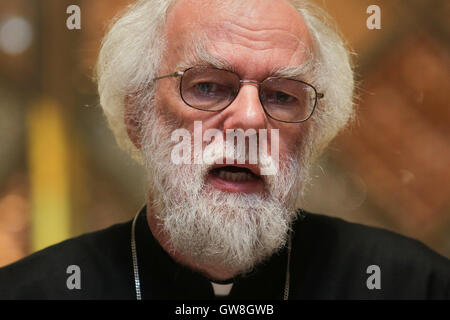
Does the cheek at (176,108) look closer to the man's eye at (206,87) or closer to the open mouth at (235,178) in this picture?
the man's eye at (206,87)

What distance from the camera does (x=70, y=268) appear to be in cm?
163

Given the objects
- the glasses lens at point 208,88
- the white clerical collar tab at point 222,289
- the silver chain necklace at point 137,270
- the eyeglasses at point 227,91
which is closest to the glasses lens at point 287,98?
the eyeglasses at point 227,91

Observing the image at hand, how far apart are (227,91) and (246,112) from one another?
0.12 metres

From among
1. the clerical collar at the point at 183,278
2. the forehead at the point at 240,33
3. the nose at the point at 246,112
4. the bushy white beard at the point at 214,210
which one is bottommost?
the clerical collar at the point at 183,278

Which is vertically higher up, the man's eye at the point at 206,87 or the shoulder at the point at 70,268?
the man's eye at the point at 206,87

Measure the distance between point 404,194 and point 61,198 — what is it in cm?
160

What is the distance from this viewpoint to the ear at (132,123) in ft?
5.59

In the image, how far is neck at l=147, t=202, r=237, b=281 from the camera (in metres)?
1.58

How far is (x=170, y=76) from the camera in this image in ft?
4.99

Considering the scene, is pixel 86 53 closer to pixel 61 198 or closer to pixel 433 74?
pixel 61 198

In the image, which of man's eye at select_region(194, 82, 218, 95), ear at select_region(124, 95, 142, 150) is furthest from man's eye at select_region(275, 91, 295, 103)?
ear at select_region(124, 95, 142, 150)

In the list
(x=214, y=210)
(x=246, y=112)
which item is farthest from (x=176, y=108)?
(x=214, y=210)

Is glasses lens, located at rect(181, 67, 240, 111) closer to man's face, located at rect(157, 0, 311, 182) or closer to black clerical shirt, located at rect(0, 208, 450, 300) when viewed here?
man's face, located at rect(157, 0, 311, 182)
